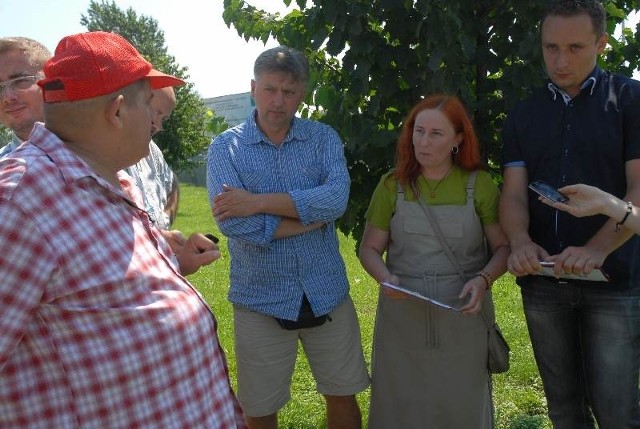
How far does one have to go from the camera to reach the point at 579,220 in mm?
2988

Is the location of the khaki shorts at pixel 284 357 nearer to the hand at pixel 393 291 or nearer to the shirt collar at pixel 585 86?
the hand at pixel 393 291

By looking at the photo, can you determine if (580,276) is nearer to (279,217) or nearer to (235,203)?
(279,217)

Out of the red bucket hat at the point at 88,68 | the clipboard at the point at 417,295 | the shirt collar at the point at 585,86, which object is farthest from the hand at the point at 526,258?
the red bucket hat at the point at 88,68

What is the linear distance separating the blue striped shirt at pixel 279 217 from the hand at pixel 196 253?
817 millimetres

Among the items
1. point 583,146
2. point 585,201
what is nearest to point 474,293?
point 585,201

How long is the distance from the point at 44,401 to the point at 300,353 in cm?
439

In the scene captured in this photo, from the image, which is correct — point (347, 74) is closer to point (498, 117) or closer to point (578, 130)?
point (498, 117)

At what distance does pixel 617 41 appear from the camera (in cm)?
390

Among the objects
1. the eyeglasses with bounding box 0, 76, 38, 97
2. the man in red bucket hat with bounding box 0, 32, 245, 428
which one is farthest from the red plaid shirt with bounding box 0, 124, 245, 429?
the eyeglasses with bounding box 0, 76, 38, 97

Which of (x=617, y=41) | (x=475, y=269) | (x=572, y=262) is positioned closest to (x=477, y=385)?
(x=475, y=269)

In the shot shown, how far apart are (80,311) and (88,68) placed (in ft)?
2.21

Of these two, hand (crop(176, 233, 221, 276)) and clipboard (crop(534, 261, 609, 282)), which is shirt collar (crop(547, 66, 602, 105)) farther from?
hand (crop(176, 233, 221, 276))

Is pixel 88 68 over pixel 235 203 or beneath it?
over

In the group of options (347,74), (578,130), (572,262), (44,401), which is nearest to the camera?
(44,401)
